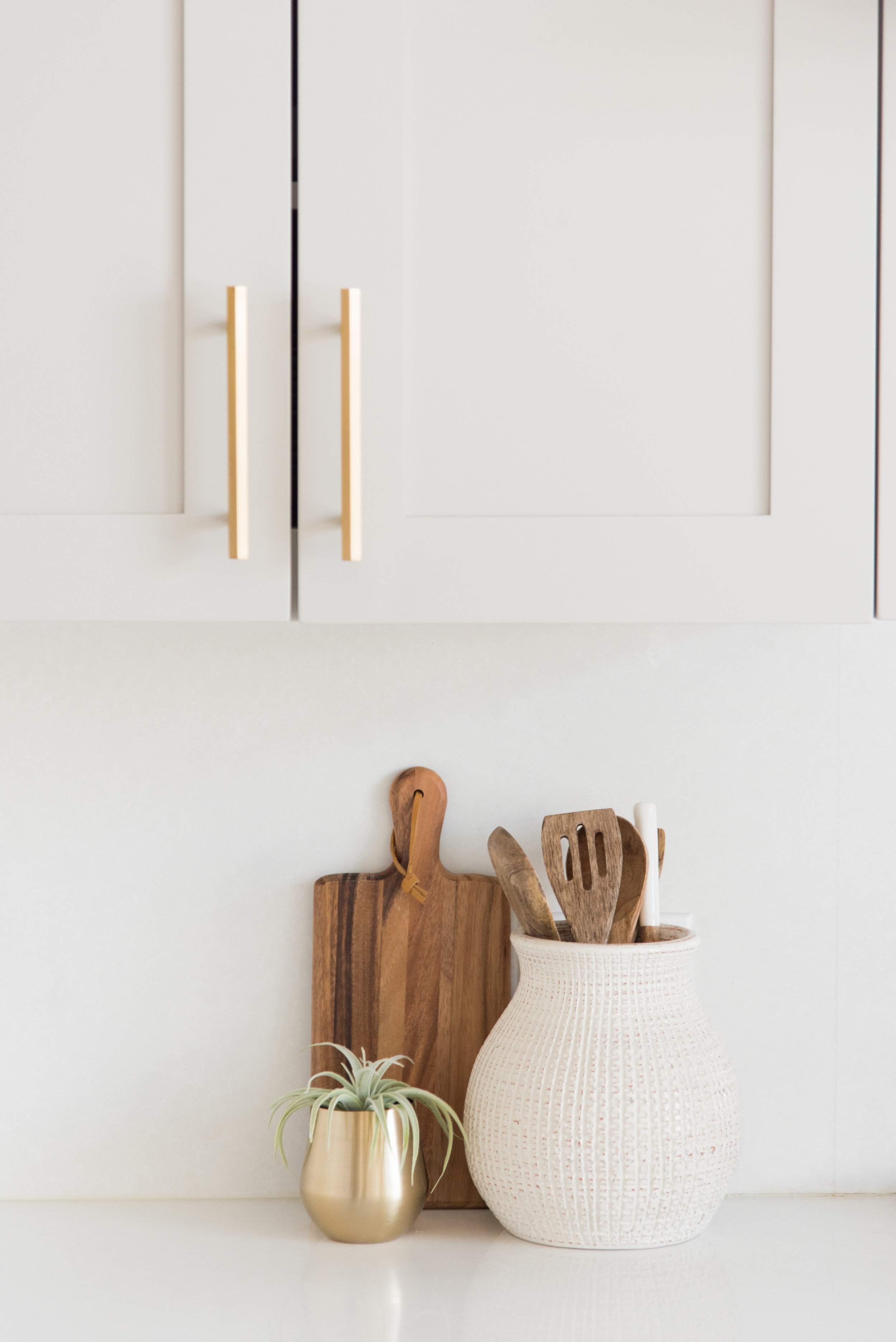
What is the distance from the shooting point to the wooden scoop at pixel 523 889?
3.66ft

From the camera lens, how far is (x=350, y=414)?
0.88 metres

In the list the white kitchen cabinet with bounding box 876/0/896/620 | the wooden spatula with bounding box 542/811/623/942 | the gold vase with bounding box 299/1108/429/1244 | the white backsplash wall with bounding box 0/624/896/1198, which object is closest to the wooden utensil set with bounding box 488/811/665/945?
the wooden spatula with bounding box 542/811/623/942

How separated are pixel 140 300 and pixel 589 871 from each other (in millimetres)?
648

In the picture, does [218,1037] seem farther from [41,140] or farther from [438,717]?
[41,140]

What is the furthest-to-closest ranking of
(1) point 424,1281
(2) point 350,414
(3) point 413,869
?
(3) point 413,869 < (1) point 424,1281 < (2) point 350,414

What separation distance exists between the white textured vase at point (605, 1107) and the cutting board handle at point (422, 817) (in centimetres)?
15

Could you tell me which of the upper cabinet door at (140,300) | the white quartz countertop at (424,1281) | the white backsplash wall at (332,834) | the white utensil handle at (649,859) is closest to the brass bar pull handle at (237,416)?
the upper cabinet door at (140,300)

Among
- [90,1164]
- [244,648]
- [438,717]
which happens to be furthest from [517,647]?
[90,1164]

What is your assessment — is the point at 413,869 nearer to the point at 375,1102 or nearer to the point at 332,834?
the point at 332,834

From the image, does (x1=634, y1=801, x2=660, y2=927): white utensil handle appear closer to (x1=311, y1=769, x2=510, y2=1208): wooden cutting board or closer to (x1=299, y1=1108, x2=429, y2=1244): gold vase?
(x1=311, y1=769, x2=510, y2=1208): wooden cutting board

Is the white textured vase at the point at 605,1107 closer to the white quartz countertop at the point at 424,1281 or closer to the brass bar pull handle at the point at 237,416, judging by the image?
the white quartz countertop at the point at 424,1281

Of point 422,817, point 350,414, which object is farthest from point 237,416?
point 422,817

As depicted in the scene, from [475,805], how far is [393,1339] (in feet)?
1.68

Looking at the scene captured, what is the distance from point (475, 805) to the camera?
126cm
